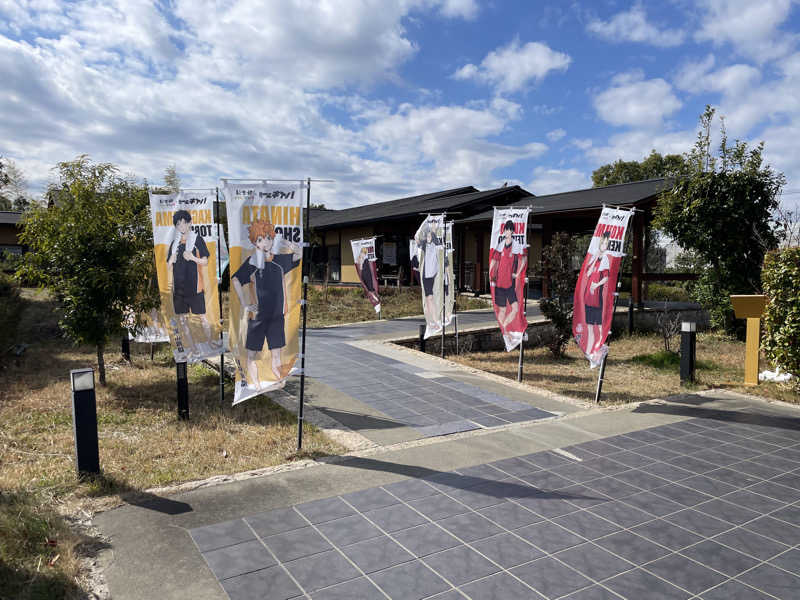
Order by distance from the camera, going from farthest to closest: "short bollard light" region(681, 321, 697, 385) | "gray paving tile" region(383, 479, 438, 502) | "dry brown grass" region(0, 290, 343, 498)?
"short bollard light" region(681, 321, 697, 385) → "dry brown grass" region(0, 290, 343, 498) → "gray paving tile" region(383, 479, 438, 502)

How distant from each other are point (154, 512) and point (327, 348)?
8226 millimetres

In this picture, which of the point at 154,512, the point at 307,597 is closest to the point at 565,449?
the point at 307,597

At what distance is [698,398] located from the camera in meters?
8.45

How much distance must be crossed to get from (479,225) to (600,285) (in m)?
14.3

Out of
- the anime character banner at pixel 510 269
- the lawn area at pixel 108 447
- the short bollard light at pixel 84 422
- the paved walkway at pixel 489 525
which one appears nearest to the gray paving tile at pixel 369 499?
the paved walkway at pixel 489 525

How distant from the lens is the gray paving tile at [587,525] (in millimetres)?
4129

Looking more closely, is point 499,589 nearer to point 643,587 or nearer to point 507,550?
point 507,550

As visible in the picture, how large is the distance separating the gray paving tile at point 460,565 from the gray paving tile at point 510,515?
0.52 m

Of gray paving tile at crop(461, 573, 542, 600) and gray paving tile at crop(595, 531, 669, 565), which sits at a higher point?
gray paving tile at crop(461, 573, 542, 600)

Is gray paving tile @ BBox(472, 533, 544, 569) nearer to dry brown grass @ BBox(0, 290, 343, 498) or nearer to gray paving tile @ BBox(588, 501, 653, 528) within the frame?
gray paving tile @ BBox(588, 501, 653, 528)

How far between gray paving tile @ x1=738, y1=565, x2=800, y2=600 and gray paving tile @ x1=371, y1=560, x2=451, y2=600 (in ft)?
6.71

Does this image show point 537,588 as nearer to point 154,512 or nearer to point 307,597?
point 307,597

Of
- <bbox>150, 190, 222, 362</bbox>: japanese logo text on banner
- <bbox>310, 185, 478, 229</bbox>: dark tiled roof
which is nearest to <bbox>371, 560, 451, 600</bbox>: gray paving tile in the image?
<bbox>150, 190, 222, 362</bbox>: japanese logo text on banner

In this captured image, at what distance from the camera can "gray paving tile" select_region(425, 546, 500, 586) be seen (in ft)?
11.7
